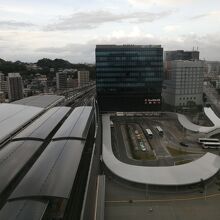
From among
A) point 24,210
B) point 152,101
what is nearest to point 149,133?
point 152,101

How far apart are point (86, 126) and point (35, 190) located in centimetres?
1816

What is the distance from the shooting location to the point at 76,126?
35.9 metres

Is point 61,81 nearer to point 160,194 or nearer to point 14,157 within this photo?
point 14,157

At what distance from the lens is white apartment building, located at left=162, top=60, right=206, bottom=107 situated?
6962 cm

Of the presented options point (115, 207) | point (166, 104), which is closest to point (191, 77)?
point (166, 104)

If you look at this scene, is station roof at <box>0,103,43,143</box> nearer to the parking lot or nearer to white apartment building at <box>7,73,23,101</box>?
the parking lot

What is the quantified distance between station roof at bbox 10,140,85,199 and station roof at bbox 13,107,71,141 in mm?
4036

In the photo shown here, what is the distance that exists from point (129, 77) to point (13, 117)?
86.4 ft

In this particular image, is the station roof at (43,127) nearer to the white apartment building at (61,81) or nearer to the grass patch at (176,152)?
the grass patch at (176,152)

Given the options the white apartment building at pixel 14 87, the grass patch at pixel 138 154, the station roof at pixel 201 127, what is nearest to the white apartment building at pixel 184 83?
the station roof at pixel 201 127

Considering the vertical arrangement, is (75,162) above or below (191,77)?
below

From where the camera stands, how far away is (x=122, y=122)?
2206 inches

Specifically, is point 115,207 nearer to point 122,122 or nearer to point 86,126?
point 86,126

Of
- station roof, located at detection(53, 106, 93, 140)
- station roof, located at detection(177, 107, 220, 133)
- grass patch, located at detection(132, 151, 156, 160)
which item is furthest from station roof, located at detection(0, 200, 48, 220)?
station roof, located at detection(177, 107, 220, 133)
